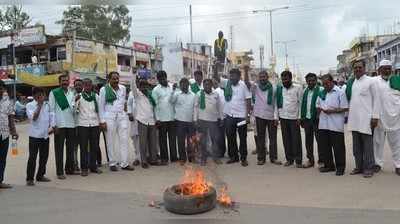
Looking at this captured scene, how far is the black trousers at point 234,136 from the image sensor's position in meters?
9.70

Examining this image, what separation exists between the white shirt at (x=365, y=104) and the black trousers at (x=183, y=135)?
3488 millimetres

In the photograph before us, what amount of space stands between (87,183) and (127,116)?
194 centimetres

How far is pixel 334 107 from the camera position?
8.35m

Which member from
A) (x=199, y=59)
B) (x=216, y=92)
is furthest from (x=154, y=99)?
(x=199, y=59)

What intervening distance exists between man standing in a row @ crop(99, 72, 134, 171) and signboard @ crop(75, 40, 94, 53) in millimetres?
33245

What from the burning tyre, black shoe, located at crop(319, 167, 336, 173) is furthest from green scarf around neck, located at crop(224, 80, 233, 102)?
the burning tyre

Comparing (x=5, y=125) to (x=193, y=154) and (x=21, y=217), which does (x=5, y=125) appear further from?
(x=193, y=154)

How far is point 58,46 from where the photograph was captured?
4184 centimetres

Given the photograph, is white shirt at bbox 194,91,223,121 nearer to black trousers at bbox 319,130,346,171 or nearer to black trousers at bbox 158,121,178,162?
black trousers at bbox 158,121,178,162

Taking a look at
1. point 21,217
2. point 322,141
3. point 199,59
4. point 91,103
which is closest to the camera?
point 21,217

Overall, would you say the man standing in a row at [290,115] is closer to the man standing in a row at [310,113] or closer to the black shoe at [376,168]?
the man standing in a row at [310,113]

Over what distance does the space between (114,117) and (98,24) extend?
52724 millimetres

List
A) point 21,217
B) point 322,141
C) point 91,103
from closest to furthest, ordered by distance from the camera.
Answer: point 21,217
point 322,141
point 91,103

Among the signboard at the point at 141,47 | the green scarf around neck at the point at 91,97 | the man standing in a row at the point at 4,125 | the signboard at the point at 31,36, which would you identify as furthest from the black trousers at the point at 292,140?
the signboard at the point at 141,47
